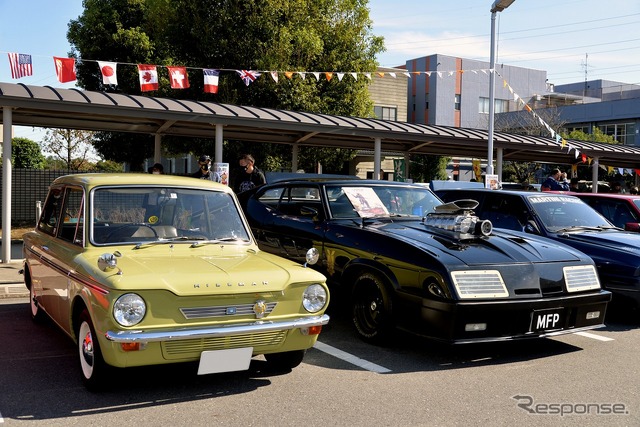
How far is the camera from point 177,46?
68.9ft

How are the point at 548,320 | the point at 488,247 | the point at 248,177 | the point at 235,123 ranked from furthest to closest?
the point at 235,123 → the point at 248,177 → the point at 488,247 → the point at 548,320

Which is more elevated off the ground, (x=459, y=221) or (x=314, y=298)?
(x=459, y=221)

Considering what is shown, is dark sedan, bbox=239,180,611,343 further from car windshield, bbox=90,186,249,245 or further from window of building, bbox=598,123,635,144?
window of building, bbox=598,123,635,144

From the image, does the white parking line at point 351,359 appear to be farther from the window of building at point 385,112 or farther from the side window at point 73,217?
the window of building at point 385,112

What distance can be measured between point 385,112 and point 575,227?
3163 centimetres

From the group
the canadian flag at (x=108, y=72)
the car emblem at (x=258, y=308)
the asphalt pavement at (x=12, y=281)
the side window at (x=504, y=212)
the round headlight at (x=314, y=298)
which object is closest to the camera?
the car emblem at (x=258, y=308)

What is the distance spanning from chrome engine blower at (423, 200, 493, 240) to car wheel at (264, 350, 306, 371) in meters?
2.06

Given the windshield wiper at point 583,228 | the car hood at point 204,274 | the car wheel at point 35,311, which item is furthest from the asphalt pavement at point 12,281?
the windshield wiper at point 583,228

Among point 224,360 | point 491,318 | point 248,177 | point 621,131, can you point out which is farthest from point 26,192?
point 621,131

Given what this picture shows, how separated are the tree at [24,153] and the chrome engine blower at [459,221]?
Result: 98.7ft

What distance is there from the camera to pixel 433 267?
16.6 ft

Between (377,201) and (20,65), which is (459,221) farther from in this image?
(20,65)

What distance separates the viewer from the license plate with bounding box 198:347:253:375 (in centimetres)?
400

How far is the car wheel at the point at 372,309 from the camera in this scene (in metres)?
5.40
